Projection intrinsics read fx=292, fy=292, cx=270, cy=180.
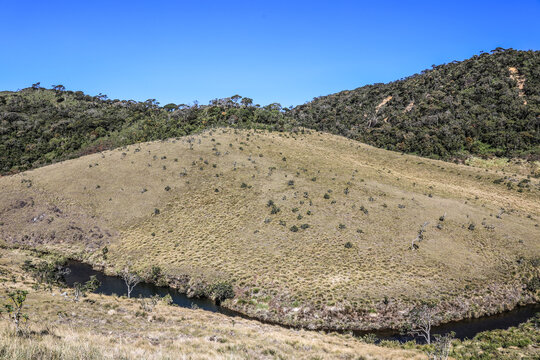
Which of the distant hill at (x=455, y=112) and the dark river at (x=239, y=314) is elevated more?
the distant hill at (x=455, y=112)

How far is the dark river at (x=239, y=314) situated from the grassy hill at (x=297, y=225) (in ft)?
3.00

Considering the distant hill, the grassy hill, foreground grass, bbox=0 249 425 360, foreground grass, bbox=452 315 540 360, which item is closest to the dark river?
the grassy hill

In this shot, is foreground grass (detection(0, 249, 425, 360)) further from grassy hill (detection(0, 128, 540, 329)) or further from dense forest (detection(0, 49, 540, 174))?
dense forest (detection(0, 49, 540, 174))

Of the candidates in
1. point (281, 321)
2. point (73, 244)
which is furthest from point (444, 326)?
point (73, 244)

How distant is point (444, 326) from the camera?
2612 centimetres

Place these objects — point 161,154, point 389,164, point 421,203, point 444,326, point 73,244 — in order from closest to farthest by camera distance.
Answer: point 444,326 < point 73,244 < point 421,203 < point 161,154 < point 389,164

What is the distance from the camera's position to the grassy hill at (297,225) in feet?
96.6

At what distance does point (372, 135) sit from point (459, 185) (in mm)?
45855

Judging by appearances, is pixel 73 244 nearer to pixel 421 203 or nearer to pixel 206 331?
pixel 206 331

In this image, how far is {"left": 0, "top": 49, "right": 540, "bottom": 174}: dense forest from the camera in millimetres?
83750

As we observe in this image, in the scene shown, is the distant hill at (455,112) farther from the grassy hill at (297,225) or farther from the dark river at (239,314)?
the dark river at (239,314)

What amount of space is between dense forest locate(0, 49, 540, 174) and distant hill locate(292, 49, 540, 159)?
29cm

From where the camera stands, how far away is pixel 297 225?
42.2 metres

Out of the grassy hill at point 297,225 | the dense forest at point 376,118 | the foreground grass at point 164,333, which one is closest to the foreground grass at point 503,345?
the foreground grass at point 164,333
